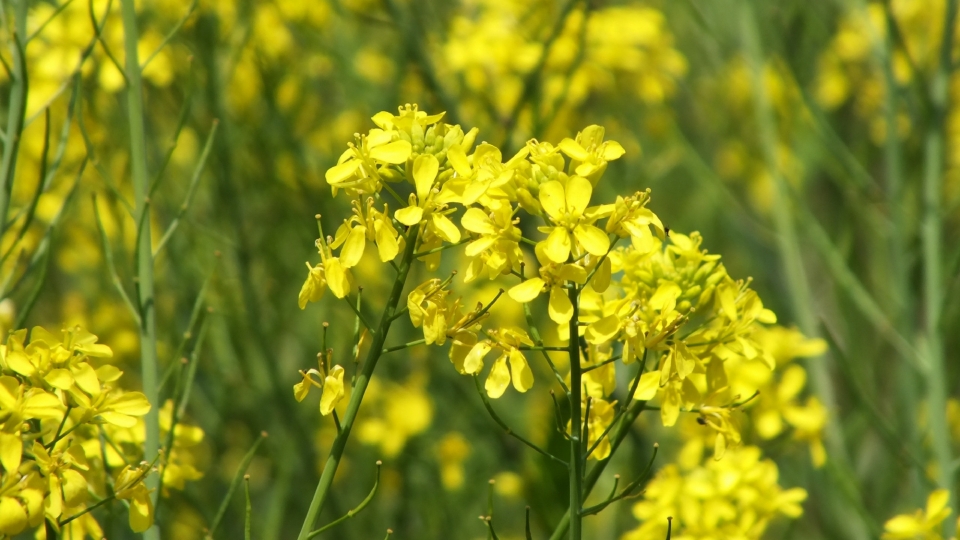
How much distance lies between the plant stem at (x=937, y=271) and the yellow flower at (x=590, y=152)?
3.65ft

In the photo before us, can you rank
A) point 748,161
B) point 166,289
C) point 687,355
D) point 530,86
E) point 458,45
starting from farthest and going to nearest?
point 748,161 < point 166,289 < point 458,45 < point 530,86 < point 687,355

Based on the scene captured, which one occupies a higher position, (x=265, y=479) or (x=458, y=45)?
(x=458, y=45)

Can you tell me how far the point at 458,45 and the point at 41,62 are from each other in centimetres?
111

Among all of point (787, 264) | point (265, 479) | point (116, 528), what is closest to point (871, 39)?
point (787, 264)

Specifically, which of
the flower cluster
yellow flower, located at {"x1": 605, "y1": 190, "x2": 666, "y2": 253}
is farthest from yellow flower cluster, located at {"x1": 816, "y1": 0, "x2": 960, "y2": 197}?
yellow flower, located at {"x1": 605, "y1": 190, "x2": 666, "y2": 253}

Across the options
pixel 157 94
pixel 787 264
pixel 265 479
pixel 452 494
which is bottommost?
pixel 265 479

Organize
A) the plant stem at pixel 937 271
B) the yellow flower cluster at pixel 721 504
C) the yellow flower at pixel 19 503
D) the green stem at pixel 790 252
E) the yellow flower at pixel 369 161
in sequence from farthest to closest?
1. the green stem at pixel 790 252
2. the plant stem at pixel 937 271
3. the yellow flower cluster at pixel 721 504
4. the yellow flower at pixel 369 161
5. the yellow flower at pixel 19 503

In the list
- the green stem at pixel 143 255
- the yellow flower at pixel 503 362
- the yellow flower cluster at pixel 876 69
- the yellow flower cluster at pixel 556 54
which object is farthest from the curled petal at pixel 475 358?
the yellow flower cluster at pixel 876 69

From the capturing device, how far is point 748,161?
405cm

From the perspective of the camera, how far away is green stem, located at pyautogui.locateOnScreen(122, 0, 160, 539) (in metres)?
1.36

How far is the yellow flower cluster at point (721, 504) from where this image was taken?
1602 mm

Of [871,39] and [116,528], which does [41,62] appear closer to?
[116,528]

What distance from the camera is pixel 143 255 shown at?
1443 millimetres

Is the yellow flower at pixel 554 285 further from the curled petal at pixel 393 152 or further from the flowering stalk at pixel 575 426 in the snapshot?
the curled petal at pixel 393 152
